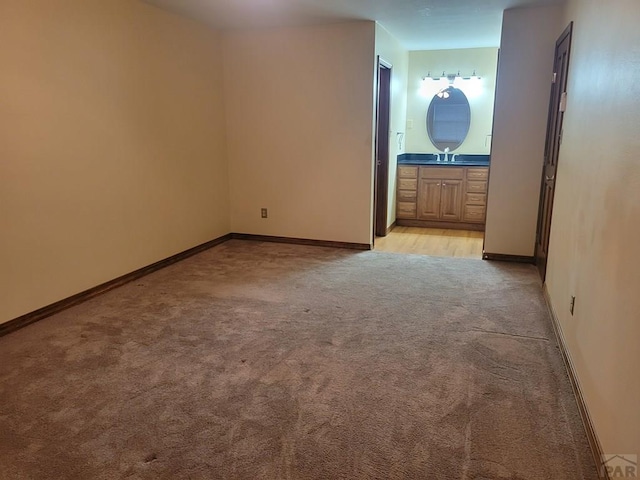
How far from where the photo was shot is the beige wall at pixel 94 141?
2.87 meters

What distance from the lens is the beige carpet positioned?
1780 mm

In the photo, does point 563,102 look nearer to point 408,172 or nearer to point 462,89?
point 408,172

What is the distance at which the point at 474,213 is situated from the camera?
6.00 m

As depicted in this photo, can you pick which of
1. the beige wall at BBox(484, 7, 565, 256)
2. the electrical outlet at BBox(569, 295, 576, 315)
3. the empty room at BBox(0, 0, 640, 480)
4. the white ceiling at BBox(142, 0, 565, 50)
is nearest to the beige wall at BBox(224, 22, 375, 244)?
the empty room at BBox(0, 0, 640, 480)

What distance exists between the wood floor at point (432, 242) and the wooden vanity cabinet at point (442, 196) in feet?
0.51

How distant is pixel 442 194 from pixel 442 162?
50cm

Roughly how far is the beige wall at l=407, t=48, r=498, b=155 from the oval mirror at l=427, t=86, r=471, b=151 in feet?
0.21

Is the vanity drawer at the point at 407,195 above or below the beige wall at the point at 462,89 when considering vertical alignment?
below

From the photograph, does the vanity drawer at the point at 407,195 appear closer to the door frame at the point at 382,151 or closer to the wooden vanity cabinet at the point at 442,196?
the wooden vanity cabinet at the point at 442,196

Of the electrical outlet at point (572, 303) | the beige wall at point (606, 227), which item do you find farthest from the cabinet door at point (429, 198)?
the electrical outlet at point (572, 303)

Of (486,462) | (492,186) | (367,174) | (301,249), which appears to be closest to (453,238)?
(492,186)

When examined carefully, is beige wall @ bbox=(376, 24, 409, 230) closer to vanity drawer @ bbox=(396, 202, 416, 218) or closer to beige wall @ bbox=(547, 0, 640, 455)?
vanity drawer @ bbox=(396, 202, 416, 218)

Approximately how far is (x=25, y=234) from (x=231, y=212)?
2.65m

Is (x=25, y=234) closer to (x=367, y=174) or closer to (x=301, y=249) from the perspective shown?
(x=301, y=249)
